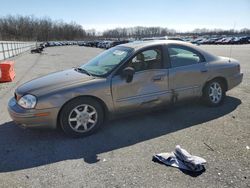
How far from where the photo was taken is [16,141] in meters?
4.16

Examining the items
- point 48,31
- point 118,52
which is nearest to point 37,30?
point 48,31

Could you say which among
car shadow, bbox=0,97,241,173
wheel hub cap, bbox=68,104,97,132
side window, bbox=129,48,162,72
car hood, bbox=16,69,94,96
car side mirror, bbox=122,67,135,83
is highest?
side window, bbox=129,48,162,72

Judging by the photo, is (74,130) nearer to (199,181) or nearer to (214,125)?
(199,181)

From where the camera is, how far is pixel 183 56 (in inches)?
202

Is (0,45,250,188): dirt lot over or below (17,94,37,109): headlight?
below

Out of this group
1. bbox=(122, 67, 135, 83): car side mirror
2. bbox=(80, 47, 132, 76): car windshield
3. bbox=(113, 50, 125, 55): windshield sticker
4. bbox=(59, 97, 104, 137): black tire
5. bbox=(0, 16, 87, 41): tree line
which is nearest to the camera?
bbox=(59, 97, 104, 137): black tire

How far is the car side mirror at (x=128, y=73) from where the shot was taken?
433 centimetres

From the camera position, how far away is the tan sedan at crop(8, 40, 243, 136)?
Answer: 4039 millimetres

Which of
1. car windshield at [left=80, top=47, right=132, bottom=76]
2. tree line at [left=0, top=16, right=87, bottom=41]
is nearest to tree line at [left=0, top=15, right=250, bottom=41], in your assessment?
tree line at [left=0, top=16, right=87, bottom=41]

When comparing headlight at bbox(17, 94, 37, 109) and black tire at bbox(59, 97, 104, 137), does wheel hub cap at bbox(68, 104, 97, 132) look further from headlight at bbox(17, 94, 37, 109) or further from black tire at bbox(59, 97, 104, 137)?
headlight at bbox(17, 94, 37, 109)

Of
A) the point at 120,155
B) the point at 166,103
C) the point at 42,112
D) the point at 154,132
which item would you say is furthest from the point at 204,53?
the point at 42,112

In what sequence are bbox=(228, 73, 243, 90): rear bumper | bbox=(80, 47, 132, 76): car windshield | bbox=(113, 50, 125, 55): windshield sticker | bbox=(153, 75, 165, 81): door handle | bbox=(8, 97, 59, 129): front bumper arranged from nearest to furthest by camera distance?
bbox=(8, 97, 59, 129): front bumper → bbox=(80, 47, 132, 76): car windshield → bbox=(153, 75, 165, 81): door handle → bbox=(113, 50, 125, 55): windshield sticker → bbox=(228, 73, 243, 90): rear bumper

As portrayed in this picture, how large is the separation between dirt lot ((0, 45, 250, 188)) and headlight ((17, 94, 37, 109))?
0.61 m

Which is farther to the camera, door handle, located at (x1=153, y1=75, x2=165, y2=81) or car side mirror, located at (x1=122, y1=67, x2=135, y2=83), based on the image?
door handle, located at (x1=153, y1=75, x2=165, y2=81)
